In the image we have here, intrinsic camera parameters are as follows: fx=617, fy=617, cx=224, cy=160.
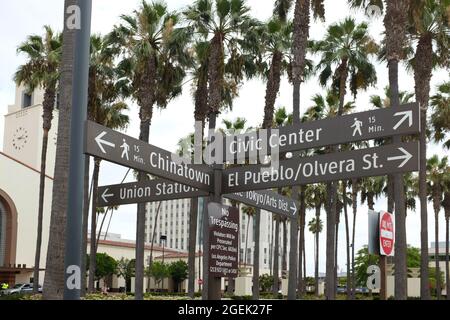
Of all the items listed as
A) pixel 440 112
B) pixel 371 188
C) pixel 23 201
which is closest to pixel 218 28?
pixel 440 112

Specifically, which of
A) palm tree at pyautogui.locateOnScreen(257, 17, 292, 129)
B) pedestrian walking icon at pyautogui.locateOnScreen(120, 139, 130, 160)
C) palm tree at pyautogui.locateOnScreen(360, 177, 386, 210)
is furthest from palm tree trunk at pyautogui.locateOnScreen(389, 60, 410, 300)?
palm tree at pyautogui.locateOnScreen(360, 177, 386, 210)

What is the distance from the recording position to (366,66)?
3231 centimetres

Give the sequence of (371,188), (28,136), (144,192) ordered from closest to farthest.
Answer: (144,192) → (371,188) → (28,136)

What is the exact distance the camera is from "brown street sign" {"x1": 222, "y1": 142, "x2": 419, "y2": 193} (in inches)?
310

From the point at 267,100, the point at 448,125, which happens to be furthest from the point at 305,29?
the point at 448,125

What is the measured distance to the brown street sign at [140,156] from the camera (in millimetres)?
7207

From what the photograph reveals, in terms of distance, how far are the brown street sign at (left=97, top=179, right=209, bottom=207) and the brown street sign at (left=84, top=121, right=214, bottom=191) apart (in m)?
0.32

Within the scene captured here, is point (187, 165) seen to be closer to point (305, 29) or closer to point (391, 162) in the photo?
point (391, 162)

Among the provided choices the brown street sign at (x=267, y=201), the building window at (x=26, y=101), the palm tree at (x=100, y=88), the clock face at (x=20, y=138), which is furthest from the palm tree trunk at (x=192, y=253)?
the building window at (x=26, y=101)

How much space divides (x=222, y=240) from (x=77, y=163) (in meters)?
3.53

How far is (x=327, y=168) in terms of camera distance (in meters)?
8.55

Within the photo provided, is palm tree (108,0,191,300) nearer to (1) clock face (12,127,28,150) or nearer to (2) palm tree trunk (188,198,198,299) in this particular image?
(2) palm tree trunk (188,198,198,299)

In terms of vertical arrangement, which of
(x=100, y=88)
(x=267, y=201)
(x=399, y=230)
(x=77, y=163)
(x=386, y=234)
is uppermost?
(x=100, y=88)

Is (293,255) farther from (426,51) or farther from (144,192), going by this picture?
(144,192)
